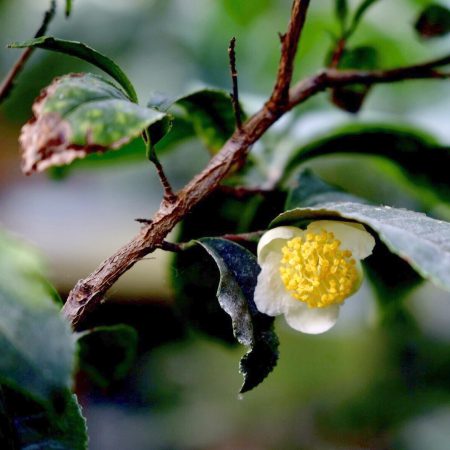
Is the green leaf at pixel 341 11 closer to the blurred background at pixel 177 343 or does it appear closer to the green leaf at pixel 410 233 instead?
the green leaf at pixel 410 233

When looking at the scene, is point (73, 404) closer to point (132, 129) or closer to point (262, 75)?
point (132, 129)

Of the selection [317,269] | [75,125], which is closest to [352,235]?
[317,269]

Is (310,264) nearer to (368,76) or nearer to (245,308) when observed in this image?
(245,308)

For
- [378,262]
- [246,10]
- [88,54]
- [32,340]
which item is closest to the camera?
[32,340]

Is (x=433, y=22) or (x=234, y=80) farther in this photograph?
(x=433, y=22)

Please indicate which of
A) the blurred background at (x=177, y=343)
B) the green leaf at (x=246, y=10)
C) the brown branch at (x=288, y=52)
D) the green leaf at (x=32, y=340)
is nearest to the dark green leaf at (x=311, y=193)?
the brown branch at (x=288, y=52)
